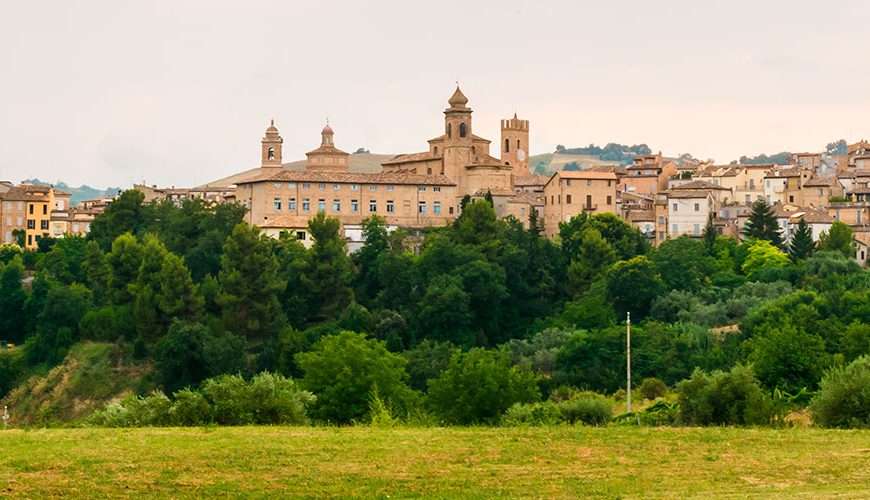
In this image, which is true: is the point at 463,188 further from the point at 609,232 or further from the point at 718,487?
the point at 718,487

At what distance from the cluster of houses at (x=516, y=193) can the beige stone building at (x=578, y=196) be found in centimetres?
5

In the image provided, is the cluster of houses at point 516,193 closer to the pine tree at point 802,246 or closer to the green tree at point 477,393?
the pine tree at point 802,246

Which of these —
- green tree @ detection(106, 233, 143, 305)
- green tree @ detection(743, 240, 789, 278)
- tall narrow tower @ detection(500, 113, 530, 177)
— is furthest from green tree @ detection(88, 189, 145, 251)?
green tree @ detection(743, 240, 789, 278)

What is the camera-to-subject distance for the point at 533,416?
111 ft

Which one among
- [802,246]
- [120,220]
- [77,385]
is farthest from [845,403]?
[120,220]

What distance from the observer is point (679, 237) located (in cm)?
7306

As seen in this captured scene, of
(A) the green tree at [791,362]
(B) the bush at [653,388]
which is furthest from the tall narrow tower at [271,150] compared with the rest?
(A) the green tree at [791,362]

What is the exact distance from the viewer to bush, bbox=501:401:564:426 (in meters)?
32.8

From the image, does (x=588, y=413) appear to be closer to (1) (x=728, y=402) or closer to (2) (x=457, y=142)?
(1) (x=728, y=402)

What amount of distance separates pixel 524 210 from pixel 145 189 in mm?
34235

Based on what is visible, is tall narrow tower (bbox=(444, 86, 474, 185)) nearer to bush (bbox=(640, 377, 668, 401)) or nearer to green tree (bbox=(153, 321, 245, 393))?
green tree (bbox=(153, 321, 245, 393))

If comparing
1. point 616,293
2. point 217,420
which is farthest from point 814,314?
point 217,420

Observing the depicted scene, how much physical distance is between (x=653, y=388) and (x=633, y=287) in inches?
503

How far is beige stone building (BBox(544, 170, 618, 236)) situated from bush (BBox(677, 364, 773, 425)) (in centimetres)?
4615
